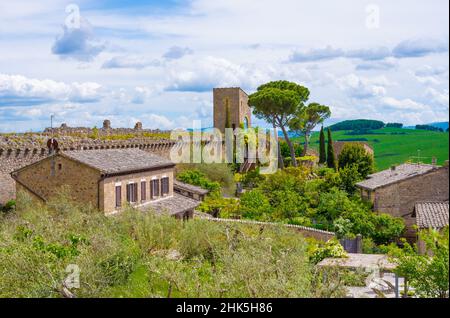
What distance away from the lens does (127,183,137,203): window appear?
27203 millimetres

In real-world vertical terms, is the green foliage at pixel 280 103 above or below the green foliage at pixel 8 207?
above

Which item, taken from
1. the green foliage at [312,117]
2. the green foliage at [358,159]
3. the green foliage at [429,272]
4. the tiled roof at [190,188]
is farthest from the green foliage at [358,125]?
the green foliage at [429,272]

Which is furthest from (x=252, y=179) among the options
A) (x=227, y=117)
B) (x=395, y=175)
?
(x=227, y=117)

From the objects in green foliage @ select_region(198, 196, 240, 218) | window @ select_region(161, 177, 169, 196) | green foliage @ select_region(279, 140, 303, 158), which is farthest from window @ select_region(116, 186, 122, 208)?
green foliage @ select_region(279, 140, 303, 158)

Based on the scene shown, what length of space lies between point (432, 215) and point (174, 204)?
1128 centimetres

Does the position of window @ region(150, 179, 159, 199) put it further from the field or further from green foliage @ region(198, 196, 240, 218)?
the field

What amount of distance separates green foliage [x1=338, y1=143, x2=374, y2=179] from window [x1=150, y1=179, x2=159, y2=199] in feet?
59.2

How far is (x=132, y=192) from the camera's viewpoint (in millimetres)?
27594

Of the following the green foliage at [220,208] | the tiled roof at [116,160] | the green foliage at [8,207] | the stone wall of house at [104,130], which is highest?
the stone wall of house at [104,130]

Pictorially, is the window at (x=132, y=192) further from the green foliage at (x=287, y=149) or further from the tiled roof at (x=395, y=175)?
the green foliage at (x=287, y=149)

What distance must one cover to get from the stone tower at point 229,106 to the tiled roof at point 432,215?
32748mm

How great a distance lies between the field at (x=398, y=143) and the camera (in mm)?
57781

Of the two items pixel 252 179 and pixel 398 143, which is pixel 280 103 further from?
pixel 398 143

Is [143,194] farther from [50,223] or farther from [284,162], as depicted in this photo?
[284,162]
